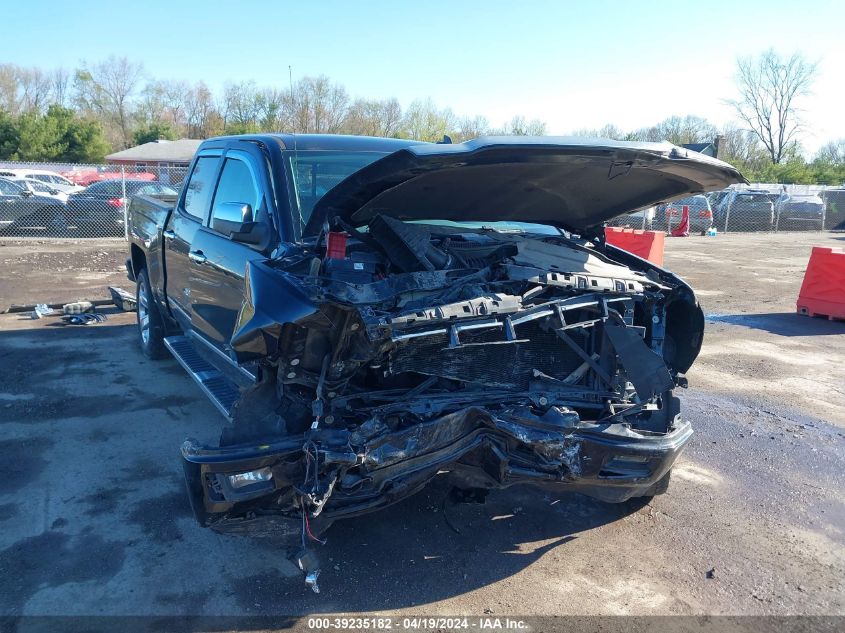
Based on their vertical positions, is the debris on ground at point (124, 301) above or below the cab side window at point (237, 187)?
below

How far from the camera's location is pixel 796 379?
6.93m

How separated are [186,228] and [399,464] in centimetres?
330

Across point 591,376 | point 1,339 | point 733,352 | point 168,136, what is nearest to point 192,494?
point 591,376

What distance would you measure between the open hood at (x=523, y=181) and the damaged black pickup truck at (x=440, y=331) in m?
0.02

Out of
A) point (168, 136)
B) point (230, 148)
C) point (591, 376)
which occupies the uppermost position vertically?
point (168, 136)

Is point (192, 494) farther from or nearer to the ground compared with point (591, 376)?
nearer to the ground

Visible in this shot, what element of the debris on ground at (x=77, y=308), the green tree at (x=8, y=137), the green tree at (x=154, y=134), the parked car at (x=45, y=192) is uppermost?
the green tree at (x=154, y=134)

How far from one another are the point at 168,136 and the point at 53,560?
50.6 metres

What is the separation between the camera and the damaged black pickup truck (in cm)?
298

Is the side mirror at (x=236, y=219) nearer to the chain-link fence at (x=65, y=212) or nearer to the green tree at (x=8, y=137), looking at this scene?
the chain-link fence at (x=65, y=212)

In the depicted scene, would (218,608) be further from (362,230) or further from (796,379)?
(796,379)

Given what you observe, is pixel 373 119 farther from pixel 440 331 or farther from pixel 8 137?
pixel 440 331

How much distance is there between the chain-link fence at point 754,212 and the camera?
81.4 ft

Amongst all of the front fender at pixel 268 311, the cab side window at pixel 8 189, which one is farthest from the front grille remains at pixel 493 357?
the cab side window at pixel 8 189
